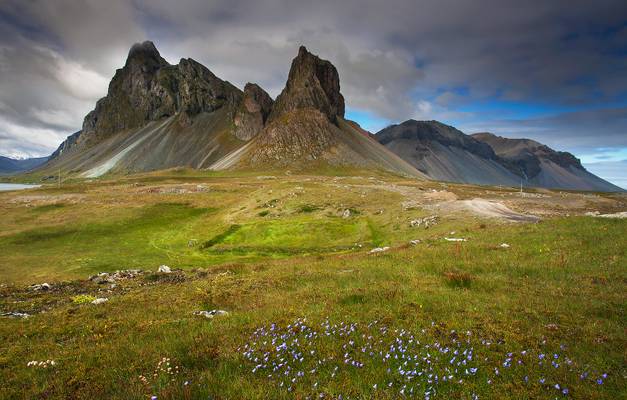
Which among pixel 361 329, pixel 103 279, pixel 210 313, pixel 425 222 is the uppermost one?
pixel 425 222

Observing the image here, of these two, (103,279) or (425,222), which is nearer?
(103,279)

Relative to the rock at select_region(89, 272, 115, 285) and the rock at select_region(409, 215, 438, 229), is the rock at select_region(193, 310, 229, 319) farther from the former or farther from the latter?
the rock at select_region(409, 215, 438, 229)

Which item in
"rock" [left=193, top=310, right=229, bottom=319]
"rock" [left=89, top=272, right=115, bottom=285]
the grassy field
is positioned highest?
the grassy field

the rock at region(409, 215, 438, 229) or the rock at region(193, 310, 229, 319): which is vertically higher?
the rock at region(409, 215, 438, 229)

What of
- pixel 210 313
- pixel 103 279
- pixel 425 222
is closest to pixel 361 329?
pixel 210 313

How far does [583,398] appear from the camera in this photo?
649cm

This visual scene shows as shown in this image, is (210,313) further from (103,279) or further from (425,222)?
(425,222)

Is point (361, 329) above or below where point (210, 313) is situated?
above

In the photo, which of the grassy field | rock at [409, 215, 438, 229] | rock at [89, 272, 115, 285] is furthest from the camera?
rock at [409, 215, 438, 229]

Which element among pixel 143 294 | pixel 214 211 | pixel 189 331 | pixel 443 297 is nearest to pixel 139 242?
pixel 214 211

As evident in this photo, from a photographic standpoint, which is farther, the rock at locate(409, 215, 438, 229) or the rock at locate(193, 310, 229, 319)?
the rock at locate(409, 215, 438, 229)

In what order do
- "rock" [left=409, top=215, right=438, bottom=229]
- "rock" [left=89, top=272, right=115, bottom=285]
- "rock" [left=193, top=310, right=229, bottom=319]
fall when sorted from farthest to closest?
"rock" [left=409, top=215, right=438, bottom=229], "rock" [left=89, top=272, right=115, bottom=285], "rock" [left=193, top=310, right=229, bottom=319]

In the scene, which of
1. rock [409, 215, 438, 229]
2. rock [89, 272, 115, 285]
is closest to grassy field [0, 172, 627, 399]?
rock [89, 272, 115, 285]

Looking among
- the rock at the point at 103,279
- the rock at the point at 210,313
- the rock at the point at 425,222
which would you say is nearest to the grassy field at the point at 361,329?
the rock at the point at 210,313
